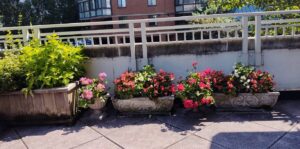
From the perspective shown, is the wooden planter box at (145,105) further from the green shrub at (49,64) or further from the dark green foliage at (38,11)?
the dark green foliage at (38,11)

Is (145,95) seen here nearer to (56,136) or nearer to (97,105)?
(97,105)

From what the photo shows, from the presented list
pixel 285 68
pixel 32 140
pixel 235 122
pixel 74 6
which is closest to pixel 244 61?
pixel 285 68

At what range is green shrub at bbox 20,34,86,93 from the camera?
3559mm

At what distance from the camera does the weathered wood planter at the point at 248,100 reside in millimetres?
3686

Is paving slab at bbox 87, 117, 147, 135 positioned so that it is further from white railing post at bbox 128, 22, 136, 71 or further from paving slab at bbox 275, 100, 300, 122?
paving slab at bbox 275, 100, 300, 122

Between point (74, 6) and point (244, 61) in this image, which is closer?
point (244, 61)

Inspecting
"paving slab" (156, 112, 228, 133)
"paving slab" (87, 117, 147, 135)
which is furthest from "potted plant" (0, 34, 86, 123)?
"paving slab" (156, 112, 228, 133)

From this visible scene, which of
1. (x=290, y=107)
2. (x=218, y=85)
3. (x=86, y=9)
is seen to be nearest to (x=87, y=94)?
(x=218, y=85)

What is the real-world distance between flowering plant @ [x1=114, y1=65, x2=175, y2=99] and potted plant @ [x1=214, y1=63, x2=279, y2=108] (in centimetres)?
79

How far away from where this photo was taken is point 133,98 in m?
3.77

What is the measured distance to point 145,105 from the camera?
3793 millimetres

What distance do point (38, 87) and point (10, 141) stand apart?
819 mm

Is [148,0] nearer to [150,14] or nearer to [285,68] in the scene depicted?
[150,14]

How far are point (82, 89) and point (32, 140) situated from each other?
1.02 meters
